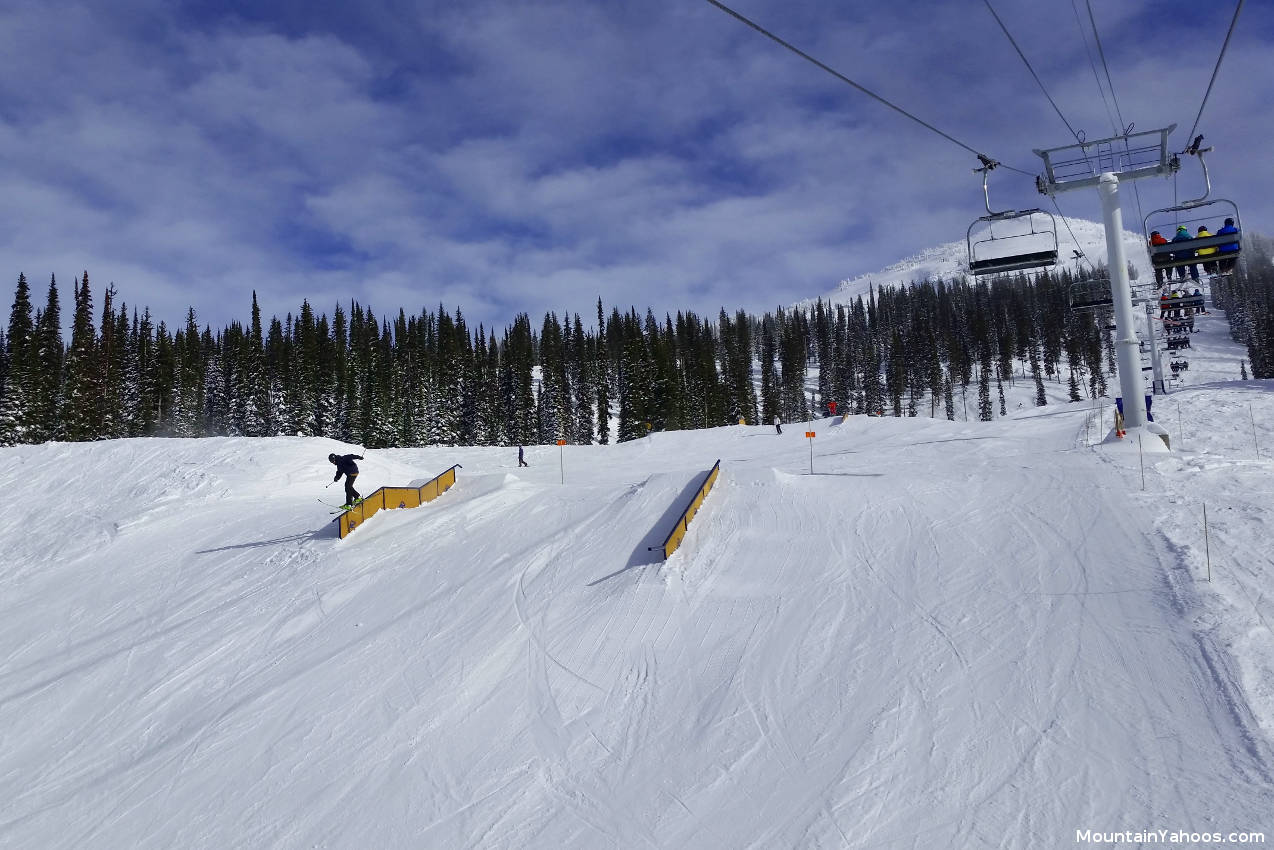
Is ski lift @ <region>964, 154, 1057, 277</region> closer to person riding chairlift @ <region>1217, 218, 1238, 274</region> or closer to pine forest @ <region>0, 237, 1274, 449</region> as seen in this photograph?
person riding chairlift @ <region>1217, 218, 1238, 274</region>

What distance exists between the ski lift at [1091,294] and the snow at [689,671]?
31.3 feet

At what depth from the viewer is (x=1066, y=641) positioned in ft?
26.6

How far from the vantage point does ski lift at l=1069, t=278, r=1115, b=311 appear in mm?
23219

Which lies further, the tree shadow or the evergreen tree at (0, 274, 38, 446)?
the evergreen tree at (0, 274, 38, 446)

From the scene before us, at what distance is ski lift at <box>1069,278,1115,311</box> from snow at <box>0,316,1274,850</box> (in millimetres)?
9539

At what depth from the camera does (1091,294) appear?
23766mm

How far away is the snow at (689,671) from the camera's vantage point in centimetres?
637

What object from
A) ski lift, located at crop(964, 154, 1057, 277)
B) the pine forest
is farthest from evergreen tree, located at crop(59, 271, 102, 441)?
ski lift, located at crop(964, 154, 1057, 277)

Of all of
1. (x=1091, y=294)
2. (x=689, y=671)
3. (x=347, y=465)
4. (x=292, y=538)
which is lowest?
(x=689, y=671)

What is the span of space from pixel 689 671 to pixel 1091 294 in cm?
2213

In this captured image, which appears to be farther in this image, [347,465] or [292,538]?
[292,538]

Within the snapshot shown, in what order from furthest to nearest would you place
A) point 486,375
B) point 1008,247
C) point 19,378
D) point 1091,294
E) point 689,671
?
point 486,375
point 19,378
point 1091,294
point 1008,247
point 689,671

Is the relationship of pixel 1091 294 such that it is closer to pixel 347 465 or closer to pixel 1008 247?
pixel 1008 247

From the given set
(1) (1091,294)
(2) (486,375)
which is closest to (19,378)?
(2) (486,375)
